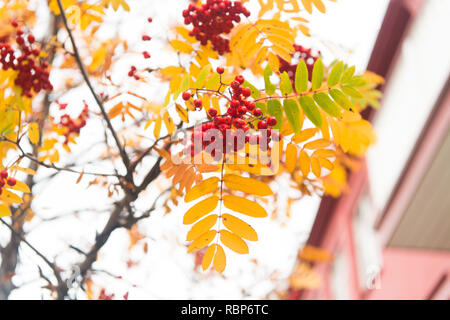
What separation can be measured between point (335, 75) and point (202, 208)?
1.68 ft

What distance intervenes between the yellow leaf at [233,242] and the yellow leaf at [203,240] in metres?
0.03

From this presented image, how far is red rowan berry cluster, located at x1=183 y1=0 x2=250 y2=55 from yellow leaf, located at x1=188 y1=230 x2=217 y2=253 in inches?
27.0

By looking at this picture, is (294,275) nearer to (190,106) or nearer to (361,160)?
(361,160)

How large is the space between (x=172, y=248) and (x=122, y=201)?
5.68 ft

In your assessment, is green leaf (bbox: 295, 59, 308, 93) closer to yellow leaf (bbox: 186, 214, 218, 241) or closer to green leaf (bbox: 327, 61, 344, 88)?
green leaf (bbox: 327, 61, 344, 88)

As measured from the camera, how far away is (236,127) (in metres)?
0.88

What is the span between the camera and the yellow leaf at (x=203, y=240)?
960 mm

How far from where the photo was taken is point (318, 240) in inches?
273

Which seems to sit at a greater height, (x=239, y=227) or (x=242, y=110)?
(x=242, y=110)

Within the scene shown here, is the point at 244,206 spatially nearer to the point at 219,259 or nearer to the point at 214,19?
the point at 219,259

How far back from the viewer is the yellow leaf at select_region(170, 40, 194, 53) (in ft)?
4.17

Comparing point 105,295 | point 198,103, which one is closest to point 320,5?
point 198,103

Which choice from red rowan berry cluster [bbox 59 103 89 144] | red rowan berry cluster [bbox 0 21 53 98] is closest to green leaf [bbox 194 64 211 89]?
red rowan berry cluster [bbox 0 21 53 98]

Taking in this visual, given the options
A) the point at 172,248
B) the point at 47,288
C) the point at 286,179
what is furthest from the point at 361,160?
the point at 47,288
